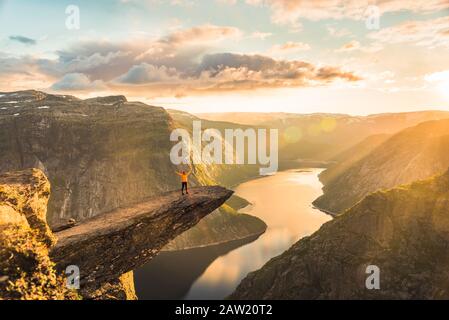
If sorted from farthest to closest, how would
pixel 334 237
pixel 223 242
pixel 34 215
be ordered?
pixel 223 242 → pixel 334 237 → pixel 34 215

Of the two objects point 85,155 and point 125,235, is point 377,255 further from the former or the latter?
point 85,155

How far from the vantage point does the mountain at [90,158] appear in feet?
499

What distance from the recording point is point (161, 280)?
102625mm

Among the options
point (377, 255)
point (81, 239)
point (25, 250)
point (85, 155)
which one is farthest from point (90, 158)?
point (25, 250)

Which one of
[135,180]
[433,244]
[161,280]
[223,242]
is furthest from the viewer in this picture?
[135,180]

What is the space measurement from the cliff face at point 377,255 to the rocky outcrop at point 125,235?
33.1m

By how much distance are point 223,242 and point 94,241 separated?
112 meters

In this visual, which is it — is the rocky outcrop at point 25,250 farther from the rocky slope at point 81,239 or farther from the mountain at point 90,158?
the mountain at point 90,158

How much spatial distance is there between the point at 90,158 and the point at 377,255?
139497 mm

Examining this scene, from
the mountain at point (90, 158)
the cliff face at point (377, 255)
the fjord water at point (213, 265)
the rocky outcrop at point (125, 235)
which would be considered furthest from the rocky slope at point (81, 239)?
the mountain at point (90, 158)

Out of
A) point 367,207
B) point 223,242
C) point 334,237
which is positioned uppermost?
point 367,207
